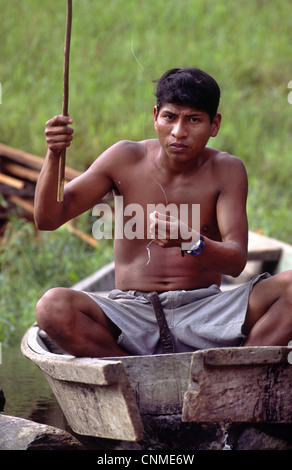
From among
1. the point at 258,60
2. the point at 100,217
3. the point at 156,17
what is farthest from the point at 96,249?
the point at 156,17

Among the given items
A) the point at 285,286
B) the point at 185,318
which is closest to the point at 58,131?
the point at 185,318

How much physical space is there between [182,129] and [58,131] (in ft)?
1.47

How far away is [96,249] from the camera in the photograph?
627cm

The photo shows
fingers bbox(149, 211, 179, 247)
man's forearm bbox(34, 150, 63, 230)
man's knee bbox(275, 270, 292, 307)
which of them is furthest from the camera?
man's forearm bbox(34, 150, 63, 230)

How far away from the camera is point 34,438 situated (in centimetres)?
239

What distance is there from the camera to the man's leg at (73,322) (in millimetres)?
2502

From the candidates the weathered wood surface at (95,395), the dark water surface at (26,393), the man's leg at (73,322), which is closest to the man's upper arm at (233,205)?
the man's leg at (73,322)

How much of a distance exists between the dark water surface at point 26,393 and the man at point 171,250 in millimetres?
685

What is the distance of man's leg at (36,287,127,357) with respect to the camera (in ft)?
8.21

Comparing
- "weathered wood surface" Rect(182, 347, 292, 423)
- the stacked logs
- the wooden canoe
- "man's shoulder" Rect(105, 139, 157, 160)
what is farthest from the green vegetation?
"weathered wood surface" Rect(182, 347, 292, 423)

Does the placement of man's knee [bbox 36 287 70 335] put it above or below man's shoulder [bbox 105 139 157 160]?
below

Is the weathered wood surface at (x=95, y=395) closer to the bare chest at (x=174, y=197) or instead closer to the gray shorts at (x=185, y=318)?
the gray shorts at (x=185, y=318)

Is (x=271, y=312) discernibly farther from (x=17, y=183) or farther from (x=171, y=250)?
(x=17, y=183)

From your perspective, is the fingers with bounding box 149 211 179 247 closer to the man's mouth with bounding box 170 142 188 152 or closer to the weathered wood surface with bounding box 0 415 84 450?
the man's mouth with bounding box 170 142 188 152
